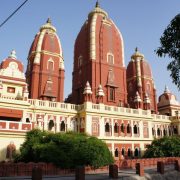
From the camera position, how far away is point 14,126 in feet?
74.7

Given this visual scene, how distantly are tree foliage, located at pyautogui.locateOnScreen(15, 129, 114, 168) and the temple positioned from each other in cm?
214

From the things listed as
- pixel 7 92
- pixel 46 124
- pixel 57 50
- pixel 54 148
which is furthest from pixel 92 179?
pixel 57 50

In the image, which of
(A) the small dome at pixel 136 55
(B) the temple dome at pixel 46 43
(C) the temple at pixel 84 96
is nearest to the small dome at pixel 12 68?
(C) the temple at pixel 84 96

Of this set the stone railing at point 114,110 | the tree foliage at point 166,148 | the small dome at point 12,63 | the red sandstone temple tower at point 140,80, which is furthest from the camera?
the red sandstone temple tower at point 140,80

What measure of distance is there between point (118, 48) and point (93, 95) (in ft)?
32.2

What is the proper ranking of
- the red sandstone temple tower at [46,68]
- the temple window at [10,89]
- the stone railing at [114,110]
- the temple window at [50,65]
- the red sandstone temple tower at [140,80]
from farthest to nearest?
the red sandstone temple tower at [140,80]
the temple window at [50,65]
the red sandstone temple tower at [46,68]
the stone railing at [114,110]
the temple window at [10,89]

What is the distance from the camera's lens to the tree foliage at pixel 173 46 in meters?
13.1

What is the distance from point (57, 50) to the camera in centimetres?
3750

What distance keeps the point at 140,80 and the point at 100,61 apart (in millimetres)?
12575

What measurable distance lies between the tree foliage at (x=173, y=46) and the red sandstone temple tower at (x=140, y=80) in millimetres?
29698

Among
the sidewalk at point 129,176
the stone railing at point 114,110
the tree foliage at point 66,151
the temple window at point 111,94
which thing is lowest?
the sidewalk at point 129,176

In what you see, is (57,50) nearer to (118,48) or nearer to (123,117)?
(118,48)

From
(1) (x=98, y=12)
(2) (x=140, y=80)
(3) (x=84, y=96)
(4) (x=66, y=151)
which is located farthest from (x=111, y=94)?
(4) (x=66, y=151)

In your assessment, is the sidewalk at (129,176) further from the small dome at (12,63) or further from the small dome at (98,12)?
the small dome at (98,12)
